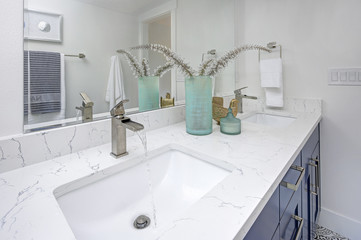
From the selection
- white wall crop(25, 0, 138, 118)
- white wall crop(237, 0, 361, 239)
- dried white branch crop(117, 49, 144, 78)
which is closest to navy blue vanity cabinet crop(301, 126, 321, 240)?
white wall crop(237, 0, 361, 239)

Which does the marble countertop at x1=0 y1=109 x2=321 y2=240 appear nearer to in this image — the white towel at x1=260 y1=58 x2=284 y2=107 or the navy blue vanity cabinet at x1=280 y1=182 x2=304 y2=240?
the navy blue vanity cabinet at x1=280 y1=182 x2=304 y2=240

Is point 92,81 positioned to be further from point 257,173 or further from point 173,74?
point 257,173

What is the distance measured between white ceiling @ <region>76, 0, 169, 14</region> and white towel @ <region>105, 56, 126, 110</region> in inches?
8.4

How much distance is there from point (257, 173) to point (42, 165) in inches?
25.9

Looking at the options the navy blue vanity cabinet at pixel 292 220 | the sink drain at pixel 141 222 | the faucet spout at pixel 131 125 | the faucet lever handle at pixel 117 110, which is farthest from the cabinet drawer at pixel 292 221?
the faucet lever handle at pixel 117 110

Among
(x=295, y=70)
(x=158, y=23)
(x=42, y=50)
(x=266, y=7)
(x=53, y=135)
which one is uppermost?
(x=266, y=7)

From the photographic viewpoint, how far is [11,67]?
57cm

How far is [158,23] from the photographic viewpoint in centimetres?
105

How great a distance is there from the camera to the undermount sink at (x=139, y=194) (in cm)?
53

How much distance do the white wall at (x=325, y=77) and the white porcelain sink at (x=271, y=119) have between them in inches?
8.6

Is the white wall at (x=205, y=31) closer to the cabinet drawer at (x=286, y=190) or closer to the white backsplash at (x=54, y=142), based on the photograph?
the white backsplash at (x=54, y=142)

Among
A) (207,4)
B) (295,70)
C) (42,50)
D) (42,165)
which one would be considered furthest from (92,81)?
(295,70)

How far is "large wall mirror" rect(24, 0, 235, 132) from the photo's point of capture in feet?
2.09

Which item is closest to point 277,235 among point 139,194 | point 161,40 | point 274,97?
point 139,194
